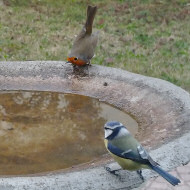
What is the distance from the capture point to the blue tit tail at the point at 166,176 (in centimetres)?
298

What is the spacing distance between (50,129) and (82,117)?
402 mm

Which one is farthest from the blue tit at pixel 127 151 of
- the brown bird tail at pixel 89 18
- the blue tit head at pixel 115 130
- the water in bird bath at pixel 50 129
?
the brown bird tail at pixel 89 18

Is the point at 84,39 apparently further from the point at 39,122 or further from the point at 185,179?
the point at 185,179

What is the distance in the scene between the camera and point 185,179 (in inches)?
173

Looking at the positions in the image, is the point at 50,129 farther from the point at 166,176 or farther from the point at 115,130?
the point at 166,176

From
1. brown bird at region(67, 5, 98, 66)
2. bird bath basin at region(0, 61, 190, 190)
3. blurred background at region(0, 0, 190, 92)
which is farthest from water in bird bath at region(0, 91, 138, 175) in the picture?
blurred background at region(0, 0, 190, 92)

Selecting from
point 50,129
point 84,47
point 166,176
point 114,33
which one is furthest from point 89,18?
point 114,33

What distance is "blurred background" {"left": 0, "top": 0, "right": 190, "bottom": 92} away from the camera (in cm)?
802

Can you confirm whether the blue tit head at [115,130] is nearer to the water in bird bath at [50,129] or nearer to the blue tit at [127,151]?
the blue tit at [127,151]

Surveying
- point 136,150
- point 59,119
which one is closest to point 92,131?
point 59,119

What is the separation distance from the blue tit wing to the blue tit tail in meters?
0.04

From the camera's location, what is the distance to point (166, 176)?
9.84 ft

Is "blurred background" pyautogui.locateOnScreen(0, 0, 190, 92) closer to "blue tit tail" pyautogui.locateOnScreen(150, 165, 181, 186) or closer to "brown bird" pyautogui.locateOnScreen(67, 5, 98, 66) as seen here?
"brown bird" pyautogui.locateOnScreen(67, 5, 98, 66)

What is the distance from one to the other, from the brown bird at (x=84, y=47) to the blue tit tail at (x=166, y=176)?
106 inches
